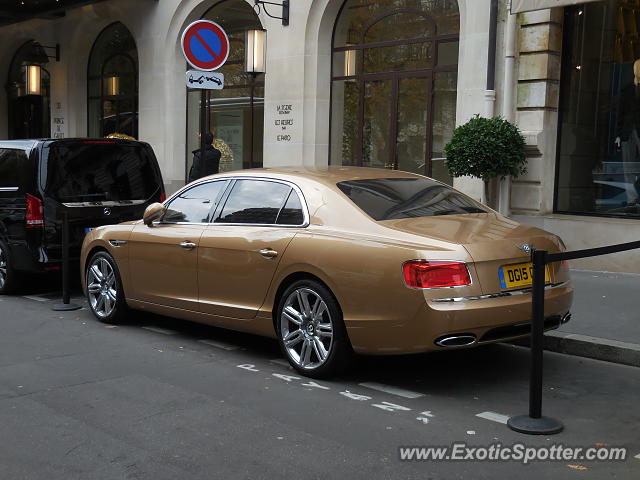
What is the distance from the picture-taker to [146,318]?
27.3ft

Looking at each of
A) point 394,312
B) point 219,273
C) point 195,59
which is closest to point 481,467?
point 394,312

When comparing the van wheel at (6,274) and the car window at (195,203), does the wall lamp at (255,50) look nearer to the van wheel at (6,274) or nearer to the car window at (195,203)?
the van wheel at (6,274)

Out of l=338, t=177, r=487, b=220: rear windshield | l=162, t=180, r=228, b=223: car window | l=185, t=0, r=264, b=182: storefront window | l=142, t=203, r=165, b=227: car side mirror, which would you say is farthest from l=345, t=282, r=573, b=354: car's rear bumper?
l=185, t=0, r=264, b=182: storefront window

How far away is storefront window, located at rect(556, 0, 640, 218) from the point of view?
35.8 feet

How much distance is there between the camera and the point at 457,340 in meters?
5.24

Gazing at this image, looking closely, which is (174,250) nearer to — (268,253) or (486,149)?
(268,253)

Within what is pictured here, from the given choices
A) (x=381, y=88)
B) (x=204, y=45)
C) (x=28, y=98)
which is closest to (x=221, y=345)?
(x=204, y=45)

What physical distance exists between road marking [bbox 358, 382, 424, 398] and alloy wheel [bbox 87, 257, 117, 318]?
327 cm

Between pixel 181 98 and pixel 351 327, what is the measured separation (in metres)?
13.5

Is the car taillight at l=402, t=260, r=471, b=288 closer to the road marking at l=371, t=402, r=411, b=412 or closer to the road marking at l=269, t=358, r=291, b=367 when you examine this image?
the road marking at l=371, t=402, r=411, b=412

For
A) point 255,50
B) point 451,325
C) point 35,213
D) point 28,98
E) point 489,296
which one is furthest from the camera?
point 28,98

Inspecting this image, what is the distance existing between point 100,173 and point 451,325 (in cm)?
587

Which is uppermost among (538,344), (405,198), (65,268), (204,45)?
(204,45)

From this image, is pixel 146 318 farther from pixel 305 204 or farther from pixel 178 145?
pixel 178 145
